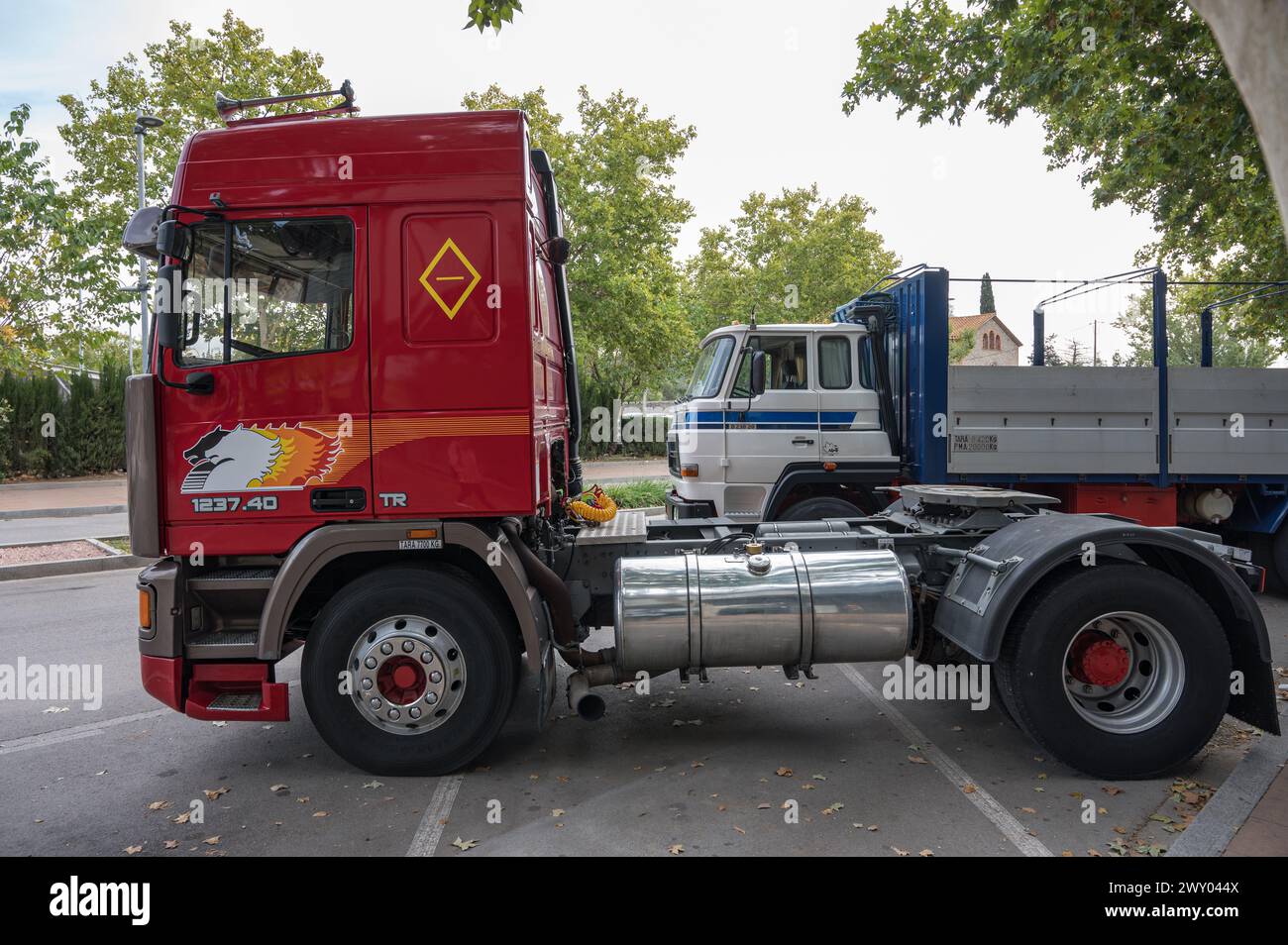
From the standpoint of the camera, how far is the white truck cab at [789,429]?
852 cm

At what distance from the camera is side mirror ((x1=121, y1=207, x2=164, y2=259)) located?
13.8 feet

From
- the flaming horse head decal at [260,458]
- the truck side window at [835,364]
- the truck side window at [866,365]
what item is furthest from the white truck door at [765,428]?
the flaming horse head decal at [260,458]

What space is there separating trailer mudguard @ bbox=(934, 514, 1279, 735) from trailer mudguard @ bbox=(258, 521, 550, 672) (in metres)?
2.33

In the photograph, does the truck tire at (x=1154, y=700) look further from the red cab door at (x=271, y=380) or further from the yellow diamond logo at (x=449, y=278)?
the red cab door at (x=271, y=380)

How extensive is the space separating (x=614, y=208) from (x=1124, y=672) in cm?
2024

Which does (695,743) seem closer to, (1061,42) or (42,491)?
(1061,42)

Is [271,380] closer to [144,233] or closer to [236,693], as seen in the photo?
[144,233]

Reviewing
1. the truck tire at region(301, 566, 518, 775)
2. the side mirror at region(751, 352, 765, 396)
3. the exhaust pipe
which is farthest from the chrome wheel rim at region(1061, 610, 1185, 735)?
the side mirror at region(751, 352, 765, 396)

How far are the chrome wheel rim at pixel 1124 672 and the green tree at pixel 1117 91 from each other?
458cm

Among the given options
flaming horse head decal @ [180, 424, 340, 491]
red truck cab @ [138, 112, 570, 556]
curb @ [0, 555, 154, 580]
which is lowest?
curb @ [0, 555, 154, 580]

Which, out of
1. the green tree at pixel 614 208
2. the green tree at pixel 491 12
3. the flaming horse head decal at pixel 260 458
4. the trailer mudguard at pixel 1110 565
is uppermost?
the green tree at pixel 614 208

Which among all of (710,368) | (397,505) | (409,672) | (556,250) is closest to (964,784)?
(409,672)

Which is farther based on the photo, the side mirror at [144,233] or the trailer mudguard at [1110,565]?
the trailer mudguard at [1110,565]

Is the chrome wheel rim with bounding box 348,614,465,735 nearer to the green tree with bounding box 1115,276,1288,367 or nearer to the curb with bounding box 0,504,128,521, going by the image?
the green tree with bounding box 1115,276,1288,367
